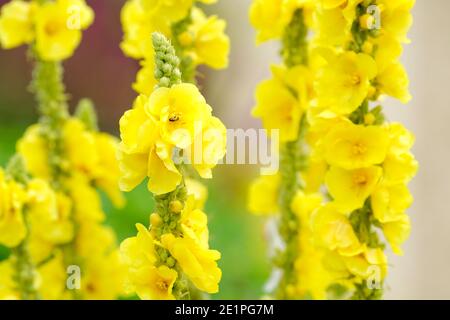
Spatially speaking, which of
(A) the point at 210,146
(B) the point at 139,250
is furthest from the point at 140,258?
(A) the point at 210,146

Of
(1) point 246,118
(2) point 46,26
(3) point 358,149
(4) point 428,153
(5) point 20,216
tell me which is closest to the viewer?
(3) point 358,149

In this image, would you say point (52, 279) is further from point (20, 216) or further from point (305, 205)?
point (305, 205)

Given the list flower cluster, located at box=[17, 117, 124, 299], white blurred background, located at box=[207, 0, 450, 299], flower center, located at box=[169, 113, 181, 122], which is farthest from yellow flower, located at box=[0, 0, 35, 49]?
white blurred background, located at box=[207, 0, 450, 299]

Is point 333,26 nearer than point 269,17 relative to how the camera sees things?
Yes

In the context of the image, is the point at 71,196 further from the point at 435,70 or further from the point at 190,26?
the point at 435,70

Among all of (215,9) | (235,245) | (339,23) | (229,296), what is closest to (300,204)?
(339,23)

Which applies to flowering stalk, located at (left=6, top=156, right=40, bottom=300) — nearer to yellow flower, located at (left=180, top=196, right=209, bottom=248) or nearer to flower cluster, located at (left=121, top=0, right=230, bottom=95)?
flower cluster, located at (left=121, top=0, right=230, bottom=95)
